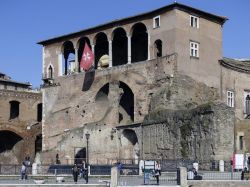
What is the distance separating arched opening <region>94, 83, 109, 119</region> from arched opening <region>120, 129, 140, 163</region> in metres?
4.73

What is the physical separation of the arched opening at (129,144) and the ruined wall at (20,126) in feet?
55.2

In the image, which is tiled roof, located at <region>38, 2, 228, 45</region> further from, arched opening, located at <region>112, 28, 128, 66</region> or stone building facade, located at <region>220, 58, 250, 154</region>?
stone building facade, located at <region>220, 58, 250, 154</region>

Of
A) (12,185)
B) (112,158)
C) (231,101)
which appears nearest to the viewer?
(12,185)

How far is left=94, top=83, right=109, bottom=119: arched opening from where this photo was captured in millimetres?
55125

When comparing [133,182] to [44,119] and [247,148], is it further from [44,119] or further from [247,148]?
[44,119]

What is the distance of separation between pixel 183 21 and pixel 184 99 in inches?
262

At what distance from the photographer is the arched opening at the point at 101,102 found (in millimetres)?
55125

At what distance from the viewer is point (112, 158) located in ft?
164

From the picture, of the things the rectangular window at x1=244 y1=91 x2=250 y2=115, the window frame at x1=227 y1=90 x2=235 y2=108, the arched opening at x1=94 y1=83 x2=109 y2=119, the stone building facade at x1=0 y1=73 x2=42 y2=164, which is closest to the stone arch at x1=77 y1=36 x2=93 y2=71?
the arched opening at x1=94 y1=83 x2=109 y2=119

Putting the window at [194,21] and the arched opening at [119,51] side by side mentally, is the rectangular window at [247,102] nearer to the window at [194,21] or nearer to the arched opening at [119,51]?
the window at [194,21]

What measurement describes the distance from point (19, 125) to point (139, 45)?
17.7m

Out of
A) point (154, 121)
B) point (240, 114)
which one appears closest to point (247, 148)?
point (240, 114)

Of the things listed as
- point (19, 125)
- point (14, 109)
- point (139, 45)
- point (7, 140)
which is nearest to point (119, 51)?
point (139, 45)

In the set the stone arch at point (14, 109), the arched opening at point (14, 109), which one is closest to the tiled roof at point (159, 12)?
the stone arch at point (14, 109)
